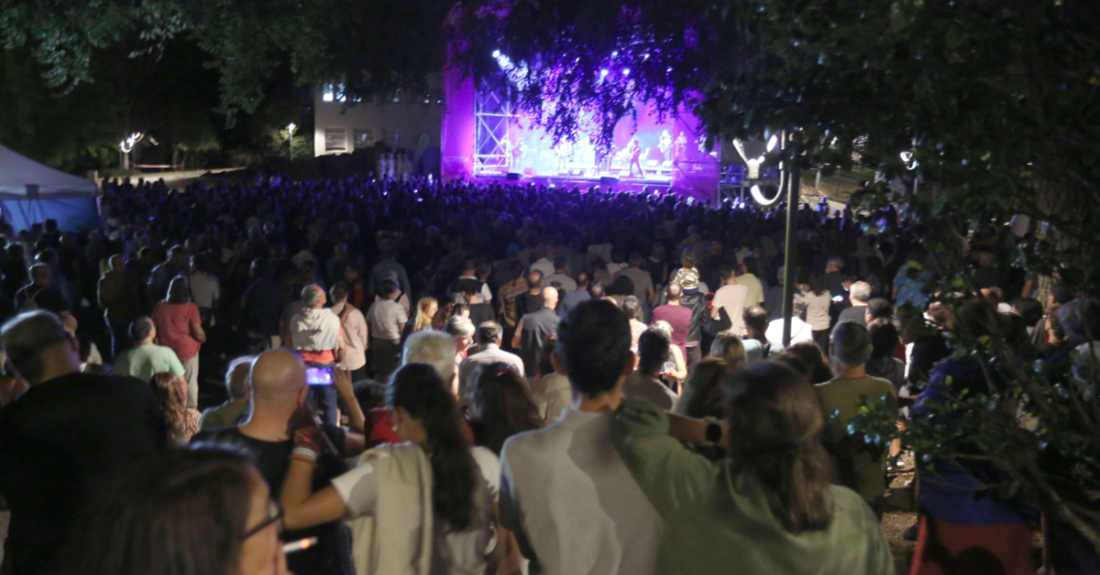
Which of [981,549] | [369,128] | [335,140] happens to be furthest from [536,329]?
[335,140]

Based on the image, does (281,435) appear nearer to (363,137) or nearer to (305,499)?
(305,499)

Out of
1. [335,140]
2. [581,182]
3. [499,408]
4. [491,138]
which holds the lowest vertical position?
[499,408]

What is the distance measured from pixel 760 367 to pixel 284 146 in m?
51.5

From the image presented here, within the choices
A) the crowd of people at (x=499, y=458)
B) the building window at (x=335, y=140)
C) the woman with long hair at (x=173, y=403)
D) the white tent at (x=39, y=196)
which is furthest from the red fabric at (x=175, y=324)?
the building window at (x=335, y=140)

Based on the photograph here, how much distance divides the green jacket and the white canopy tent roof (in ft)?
47.1

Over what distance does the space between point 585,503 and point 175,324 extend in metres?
5.76

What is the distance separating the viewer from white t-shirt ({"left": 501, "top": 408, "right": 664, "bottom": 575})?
96.5 inches

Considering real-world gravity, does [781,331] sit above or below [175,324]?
above

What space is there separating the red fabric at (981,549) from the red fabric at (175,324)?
19.2 ft

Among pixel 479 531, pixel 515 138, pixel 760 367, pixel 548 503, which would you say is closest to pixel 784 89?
pixel 760 367

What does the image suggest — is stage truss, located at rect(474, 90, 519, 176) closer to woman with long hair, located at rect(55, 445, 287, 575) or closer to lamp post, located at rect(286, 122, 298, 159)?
lamp post, located at rect(286, 122, 298, 159)

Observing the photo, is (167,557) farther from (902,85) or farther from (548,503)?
(902,85)

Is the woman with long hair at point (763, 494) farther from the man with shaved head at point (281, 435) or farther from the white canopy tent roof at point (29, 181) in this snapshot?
the white canopy tent roof at point (29, 181)

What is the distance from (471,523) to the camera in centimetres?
275
